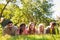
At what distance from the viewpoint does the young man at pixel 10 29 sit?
202 centimetres

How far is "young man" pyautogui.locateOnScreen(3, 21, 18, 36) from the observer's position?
202 centimetres

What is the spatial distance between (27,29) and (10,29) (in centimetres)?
21

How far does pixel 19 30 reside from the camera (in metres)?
2.02

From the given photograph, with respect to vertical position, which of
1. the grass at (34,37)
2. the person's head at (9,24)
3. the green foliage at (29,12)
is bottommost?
the grass at (34,37)

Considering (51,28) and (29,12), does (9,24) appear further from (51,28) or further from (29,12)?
(51,28)

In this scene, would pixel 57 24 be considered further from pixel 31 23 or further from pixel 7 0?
pixel 7 0

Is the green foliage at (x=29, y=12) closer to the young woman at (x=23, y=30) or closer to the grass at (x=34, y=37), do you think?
the young woman at (x=23, y=30)

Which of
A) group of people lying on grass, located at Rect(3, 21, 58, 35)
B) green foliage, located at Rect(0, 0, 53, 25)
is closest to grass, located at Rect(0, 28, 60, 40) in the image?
group of people lying on grass, located at Rect(3, 21, 58, 35)

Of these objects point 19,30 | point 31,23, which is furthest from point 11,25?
point 31,23

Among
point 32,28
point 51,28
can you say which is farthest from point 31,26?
point 51,28

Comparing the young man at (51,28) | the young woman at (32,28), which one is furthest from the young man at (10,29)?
the young man at (51,28)

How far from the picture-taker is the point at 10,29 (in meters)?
2.03

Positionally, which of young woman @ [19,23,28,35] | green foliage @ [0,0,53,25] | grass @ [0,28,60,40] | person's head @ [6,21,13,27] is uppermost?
green foliage @ [0,0,53,25]

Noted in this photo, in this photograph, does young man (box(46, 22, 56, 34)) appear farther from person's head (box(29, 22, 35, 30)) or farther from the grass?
person's head (box(29, 22, 35, 30))
